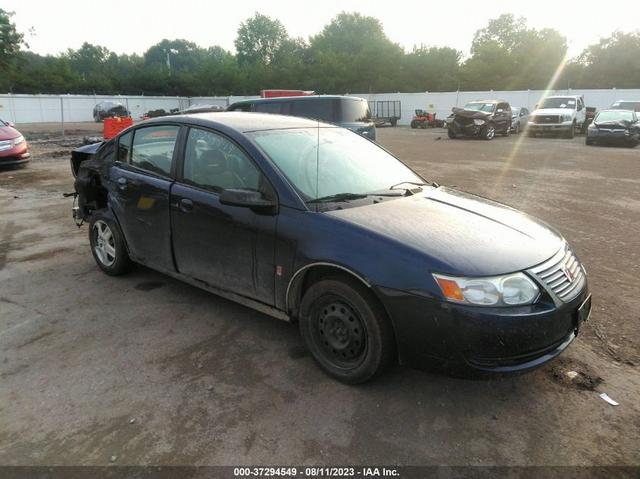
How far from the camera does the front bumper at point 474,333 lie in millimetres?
2615

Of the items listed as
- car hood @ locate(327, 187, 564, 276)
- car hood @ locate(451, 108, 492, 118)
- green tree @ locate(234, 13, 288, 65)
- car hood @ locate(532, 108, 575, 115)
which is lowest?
car hood @ locate(327, 187, 564, 276)

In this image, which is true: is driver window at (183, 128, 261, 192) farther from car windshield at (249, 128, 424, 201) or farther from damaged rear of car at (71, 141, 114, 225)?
damaged rear of car at (71, 141, 114, 225)

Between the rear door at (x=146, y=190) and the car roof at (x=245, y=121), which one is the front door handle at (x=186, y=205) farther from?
the car roof at (x=245, y=121)

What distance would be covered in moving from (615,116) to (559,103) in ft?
15.4

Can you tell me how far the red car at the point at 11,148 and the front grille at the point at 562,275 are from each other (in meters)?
13.3

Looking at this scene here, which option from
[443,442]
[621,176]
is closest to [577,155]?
[621,176]

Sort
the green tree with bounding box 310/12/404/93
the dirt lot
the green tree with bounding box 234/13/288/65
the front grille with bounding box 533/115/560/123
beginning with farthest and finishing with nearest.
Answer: the green tree with bounding box 234/13/288/65 → the green tree with bounding box 310/12/404/93 → the front grille with bounding box 533/115/560/123 → the dirt lot

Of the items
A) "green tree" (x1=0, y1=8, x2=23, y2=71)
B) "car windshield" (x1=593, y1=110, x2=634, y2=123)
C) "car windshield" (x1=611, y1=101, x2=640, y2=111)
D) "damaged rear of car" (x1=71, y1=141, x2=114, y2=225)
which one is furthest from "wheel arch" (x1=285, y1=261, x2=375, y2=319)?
"green tree" (x1=0, y1=8, x2=23, y2=71)

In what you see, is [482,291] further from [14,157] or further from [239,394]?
[14,157]

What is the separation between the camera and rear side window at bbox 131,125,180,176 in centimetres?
414

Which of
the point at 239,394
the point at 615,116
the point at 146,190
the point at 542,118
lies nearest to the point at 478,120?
the point at 542,118

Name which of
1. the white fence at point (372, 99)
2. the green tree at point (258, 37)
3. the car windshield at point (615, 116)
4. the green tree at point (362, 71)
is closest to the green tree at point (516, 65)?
the green tree at point (362, 71)

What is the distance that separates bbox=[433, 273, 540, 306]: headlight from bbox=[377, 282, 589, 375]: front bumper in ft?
0.13

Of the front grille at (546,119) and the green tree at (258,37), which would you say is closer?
the front grille at (546,119)
